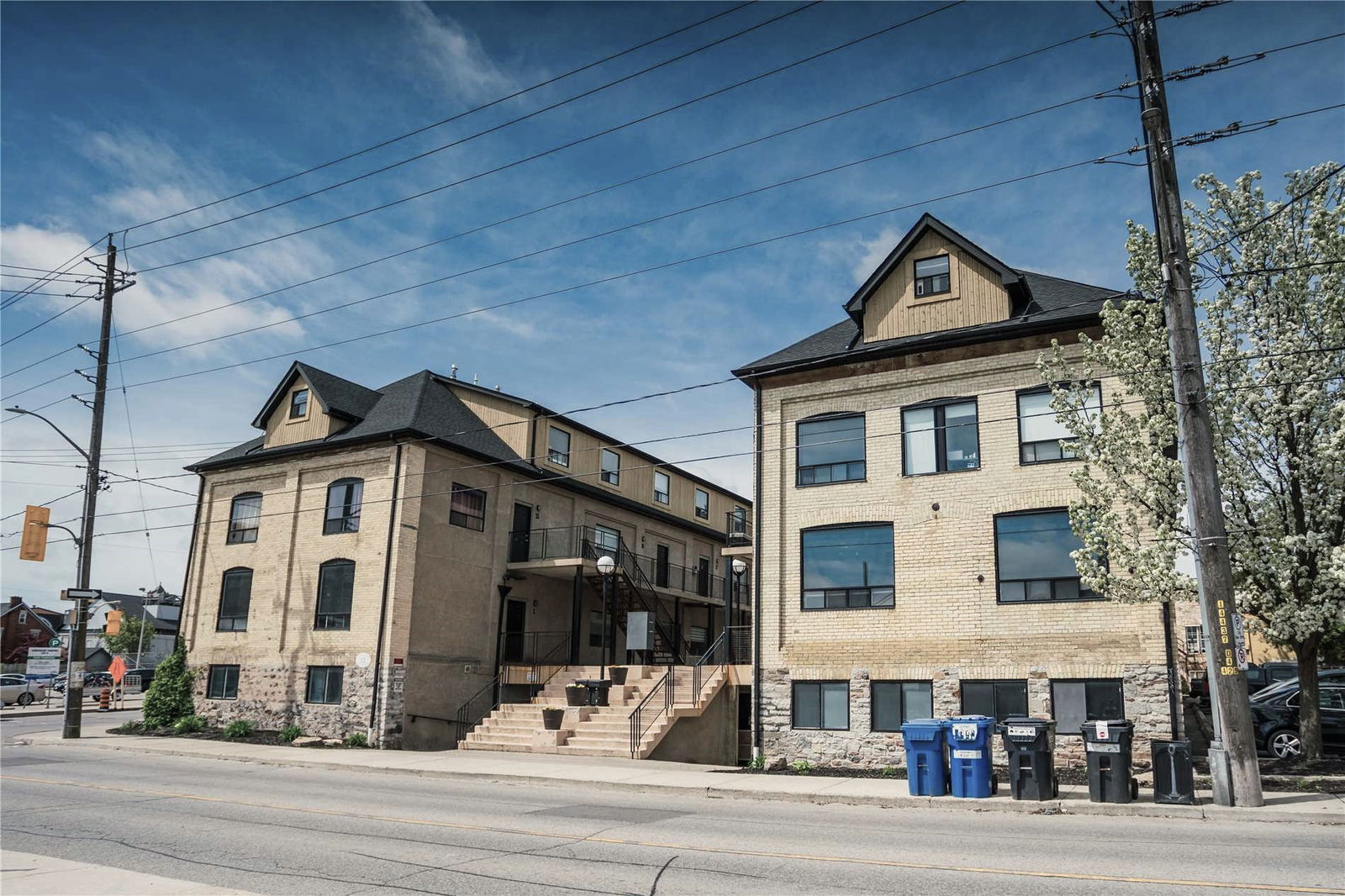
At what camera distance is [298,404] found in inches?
1212

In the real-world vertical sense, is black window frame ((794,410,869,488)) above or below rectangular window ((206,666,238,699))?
above

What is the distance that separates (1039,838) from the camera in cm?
1080

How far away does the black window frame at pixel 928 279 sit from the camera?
21.4 metres

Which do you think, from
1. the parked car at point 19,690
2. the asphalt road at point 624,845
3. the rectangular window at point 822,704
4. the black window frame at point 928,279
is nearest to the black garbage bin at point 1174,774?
the asphalt road at point 624,845

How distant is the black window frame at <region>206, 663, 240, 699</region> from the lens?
29438 mm

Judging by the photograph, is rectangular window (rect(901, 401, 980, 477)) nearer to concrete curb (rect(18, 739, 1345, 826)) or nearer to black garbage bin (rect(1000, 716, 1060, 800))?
concrete curb (rect(18, 739, 1345, 826))

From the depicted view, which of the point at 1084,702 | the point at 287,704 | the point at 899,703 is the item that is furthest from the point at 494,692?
the point at 1084,702

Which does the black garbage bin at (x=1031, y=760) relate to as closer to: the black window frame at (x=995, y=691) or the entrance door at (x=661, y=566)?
the black window frame at (x=995, y=691)

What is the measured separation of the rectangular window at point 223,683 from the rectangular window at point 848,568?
19.0 meters

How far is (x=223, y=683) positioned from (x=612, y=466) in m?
15.2

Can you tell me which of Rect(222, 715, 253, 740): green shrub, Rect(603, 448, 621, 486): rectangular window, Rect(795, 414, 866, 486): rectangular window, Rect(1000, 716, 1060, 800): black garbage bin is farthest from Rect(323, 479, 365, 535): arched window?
Rect(1000, 716, 1060, 800): black garbage bin

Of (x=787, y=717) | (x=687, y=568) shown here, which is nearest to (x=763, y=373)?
(x=787, y=717)

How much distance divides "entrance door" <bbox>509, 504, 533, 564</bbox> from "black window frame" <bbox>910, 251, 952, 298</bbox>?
15.3 meters

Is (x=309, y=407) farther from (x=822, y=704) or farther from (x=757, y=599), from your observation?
(x=822, y=704)
